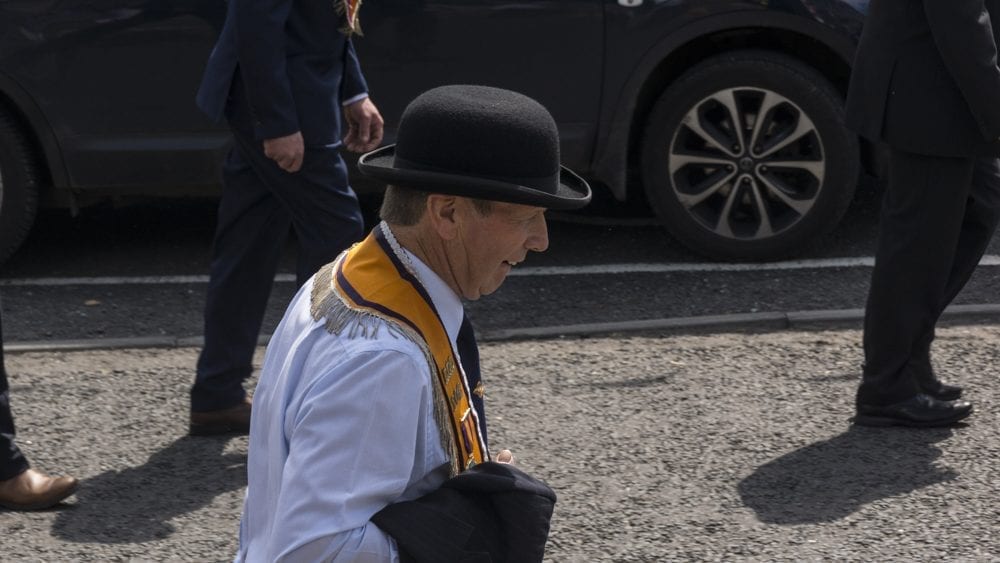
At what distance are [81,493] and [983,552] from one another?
254 cm

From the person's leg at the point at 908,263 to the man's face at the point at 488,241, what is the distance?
2.73m

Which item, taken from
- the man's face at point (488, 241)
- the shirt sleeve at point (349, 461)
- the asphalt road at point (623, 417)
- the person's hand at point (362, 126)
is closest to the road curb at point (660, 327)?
the asphalt road at point (623, 417)

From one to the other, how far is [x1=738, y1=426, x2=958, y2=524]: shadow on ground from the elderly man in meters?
2.24

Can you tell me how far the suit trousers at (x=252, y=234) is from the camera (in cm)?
478

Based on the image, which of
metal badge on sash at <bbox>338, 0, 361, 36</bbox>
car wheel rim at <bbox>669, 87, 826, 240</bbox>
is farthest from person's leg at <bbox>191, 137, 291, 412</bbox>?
car wheel rim at <bbox>669, 87, 826, 240</bbox>

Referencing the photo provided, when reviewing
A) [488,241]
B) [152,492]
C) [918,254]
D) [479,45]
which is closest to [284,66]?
[152,492]

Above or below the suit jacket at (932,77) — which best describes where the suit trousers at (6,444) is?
below

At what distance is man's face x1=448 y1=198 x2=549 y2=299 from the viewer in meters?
2.26

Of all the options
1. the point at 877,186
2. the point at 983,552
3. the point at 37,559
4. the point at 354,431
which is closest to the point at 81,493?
the point at 37,559

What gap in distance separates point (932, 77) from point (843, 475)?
1204 mm

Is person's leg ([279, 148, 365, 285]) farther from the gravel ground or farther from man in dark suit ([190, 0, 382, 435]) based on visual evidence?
the gravel ground

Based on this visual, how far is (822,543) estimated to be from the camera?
4.20 m

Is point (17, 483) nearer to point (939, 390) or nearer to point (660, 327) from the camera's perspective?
point (660, 327)

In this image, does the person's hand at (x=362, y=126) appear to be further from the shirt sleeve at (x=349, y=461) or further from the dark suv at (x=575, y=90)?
the shirt sleeve at (x=349, y=461)
